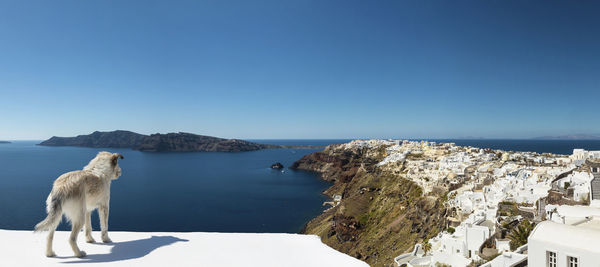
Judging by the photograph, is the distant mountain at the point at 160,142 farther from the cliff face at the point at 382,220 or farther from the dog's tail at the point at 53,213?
the dog's tail at the point at 53,213

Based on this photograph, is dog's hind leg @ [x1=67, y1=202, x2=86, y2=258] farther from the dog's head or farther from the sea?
the sea

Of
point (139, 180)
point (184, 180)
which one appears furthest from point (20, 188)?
point (184, 180)

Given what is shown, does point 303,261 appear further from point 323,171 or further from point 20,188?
point 323,171

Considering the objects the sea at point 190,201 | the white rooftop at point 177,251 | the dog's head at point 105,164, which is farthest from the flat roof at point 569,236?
the sea at point 190,201

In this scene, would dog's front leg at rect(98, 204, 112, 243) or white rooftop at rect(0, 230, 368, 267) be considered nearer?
white rooftop at rect(0, 230, 368, 267)

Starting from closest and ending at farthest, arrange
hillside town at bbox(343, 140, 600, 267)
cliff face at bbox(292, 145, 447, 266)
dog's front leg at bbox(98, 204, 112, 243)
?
dog's front leg at bbox(98, 204, 112, 243) → hillside town at bbox(343, 140, 600, 267) → cliff face at bbox(292, 145, 447, 266)

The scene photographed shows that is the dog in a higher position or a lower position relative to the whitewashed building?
higher

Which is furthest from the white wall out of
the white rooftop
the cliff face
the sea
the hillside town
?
the sea
